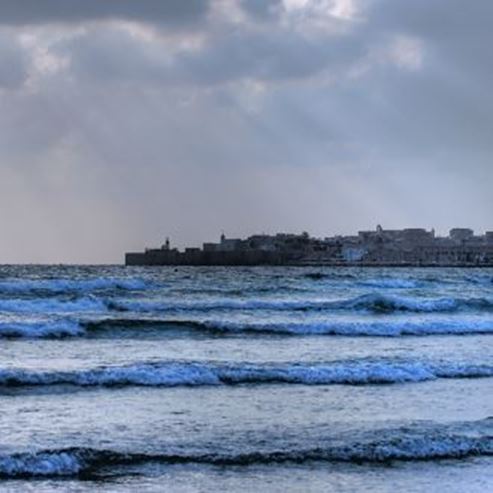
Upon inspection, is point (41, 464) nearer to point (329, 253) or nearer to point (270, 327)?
point (270, 327)

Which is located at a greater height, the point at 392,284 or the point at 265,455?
the point at 392,284

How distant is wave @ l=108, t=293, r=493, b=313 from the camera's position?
44.5m

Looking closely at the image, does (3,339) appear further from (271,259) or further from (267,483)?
(271,259)

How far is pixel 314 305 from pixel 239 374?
26206mm

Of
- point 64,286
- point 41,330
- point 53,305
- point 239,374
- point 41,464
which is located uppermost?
point 64,286

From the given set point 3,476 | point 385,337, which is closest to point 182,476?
point 3,476

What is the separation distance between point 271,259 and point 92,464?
16719 cm

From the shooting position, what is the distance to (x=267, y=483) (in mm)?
12359

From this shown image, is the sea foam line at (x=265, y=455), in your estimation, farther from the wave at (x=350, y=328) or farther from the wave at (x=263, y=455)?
the wave at (x=350, y=328)

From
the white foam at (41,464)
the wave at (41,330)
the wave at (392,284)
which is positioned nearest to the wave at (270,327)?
the wave at (41,330)

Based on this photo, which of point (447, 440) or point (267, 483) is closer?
point (267, 483)

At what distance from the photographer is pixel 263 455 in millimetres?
13547

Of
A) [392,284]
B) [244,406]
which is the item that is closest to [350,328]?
[244,406]

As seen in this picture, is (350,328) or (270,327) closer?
(270,327)
